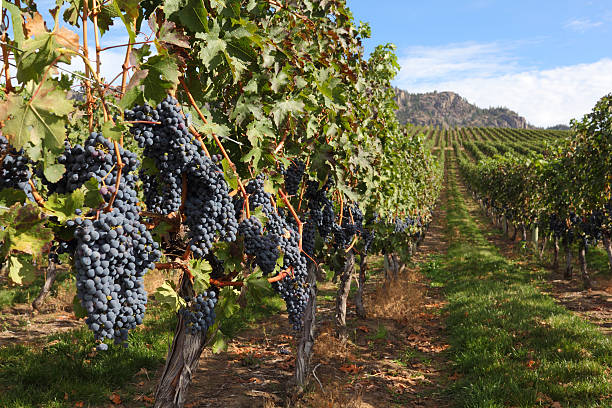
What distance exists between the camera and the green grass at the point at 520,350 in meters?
5.58

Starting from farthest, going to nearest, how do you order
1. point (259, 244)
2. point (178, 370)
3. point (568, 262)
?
point (568, 262), point (178, 370), point (259, 244)

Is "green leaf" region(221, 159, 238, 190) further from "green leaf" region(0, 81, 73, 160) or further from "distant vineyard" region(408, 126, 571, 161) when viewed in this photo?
"distant vineyard" region(408, 126, 571, 161)

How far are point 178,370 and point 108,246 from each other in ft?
5.38

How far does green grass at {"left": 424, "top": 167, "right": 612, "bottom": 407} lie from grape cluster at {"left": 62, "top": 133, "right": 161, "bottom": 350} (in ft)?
17.2

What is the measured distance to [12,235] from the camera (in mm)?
1526

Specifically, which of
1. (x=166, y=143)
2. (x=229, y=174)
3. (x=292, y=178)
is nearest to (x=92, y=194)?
(x=166, y=143)

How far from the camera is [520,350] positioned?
7066 mm

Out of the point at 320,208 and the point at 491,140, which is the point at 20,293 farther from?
the point at 491,140

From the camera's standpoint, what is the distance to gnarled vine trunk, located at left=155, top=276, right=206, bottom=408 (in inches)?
114

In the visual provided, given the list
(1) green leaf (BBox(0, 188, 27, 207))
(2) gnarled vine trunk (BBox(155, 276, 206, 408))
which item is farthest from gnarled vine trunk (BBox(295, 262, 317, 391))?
(1) green leaf (BBox(0, 188, 27, 207))

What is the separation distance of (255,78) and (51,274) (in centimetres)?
997

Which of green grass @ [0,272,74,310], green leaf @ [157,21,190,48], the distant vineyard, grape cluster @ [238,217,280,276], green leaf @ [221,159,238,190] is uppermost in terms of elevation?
the distant vineyard

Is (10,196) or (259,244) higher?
(10,196)

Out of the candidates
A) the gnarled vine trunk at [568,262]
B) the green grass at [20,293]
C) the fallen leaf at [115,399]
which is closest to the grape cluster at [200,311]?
the fallen leaf at [115,399]
